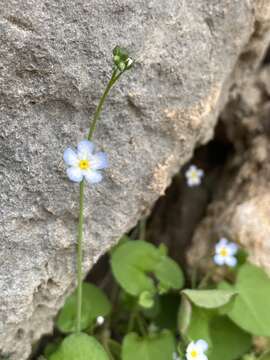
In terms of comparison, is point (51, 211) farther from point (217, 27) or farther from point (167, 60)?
point (217, 27)

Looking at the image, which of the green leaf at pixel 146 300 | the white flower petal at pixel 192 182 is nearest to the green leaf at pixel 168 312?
the green leaf at pixel 146 300

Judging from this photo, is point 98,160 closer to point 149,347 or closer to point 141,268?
point 141,268

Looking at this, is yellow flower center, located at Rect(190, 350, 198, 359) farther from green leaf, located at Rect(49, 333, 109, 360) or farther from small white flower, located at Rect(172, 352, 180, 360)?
green leaf, located at Rect(49, 333, 109, 360)

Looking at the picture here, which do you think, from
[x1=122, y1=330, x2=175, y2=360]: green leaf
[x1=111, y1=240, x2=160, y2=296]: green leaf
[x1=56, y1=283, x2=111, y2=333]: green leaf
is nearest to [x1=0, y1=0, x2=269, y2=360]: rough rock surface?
[x1=56, y1=283, x2=111, y2=333]: green leaf

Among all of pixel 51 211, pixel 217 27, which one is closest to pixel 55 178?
pixel 51 211

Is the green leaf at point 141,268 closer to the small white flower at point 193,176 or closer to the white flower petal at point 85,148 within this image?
the small white flower at point 193,176

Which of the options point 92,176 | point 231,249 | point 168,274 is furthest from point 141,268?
point 92,176
